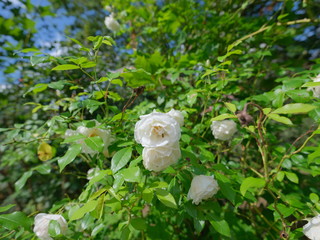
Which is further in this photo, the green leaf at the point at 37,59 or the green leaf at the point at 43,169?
the green leaf at the point at 43,169

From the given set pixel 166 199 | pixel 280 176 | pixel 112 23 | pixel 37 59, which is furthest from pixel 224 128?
pixel 112 23

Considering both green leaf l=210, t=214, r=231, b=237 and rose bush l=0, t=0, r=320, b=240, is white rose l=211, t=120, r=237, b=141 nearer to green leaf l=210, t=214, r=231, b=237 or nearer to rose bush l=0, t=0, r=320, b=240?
rose bush l=0, t=0, r=320, b=240

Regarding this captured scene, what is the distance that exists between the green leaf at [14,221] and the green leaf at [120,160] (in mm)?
331

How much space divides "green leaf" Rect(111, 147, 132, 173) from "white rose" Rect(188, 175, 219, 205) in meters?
0.23

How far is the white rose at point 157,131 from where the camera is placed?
54cm

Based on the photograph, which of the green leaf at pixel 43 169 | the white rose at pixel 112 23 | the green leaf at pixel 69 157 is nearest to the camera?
the green leaf at pixel 69 157

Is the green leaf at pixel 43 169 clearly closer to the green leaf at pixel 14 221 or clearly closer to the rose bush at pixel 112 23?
the green leaf at pixel 14 221

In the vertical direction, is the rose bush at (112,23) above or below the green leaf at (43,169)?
above

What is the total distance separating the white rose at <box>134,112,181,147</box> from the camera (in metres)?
0.54

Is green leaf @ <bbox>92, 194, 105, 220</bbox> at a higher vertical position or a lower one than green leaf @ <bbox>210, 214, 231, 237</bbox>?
higher

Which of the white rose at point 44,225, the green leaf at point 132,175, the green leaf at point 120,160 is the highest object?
the green leaf at point 120,160

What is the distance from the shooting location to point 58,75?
219 centimetres

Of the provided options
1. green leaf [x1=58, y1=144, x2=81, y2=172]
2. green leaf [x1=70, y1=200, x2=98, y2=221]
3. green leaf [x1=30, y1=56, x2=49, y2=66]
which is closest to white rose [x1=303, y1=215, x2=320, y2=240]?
green leaf [x1=70, y1=200, x2=98, y2=221]

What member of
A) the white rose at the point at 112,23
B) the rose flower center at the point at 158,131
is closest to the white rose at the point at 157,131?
the rose flower center at the point at 158,131
